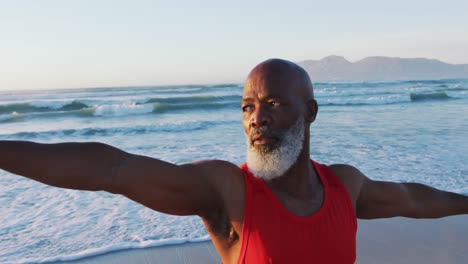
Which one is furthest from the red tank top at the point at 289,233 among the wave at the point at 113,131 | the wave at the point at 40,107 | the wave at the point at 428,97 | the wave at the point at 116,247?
the wave at the point at 428,97

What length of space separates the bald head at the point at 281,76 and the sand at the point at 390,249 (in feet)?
10.1

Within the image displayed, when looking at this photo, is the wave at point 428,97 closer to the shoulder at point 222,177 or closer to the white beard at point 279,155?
the white beard at point 279,155

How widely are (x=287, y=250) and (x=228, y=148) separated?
8895mm

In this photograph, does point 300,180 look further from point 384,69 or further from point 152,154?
point 384,69

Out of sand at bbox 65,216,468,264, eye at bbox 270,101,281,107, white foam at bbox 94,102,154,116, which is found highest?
eye at bbox 270,101,281,107

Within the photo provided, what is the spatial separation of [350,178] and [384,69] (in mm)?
105752

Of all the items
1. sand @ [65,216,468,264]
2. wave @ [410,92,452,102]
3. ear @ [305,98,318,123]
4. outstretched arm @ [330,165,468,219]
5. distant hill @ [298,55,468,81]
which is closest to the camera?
ear @ [305,98,318,123]

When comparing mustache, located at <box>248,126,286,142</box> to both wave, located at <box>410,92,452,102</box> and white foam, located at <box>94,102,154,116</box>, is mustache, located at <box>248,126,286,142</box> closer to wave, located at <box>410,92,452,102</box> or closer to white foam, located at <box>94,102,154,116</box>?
white foam, located at <box>94,102,154,116</box>

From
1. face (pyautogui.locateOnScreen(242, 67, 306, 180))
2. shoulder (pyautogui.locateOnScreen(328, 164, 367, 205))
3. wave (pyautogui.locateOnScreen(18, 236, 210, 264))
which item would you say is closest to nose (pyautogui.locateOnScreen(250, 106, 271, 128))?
face (pyautogui.locateOnScreen(242, 67, 306, 180))

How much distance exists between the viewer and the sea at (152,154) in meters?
5.13

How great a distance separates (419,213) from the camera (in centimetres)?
214

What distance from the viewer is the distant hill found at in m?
97.7

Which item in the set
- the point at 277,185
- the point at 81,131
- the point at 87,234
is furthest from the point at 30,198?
the point at 81,131

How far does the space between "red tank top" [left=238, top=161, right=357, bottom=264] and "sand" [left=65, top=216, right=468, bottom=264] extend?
9.93 feet
